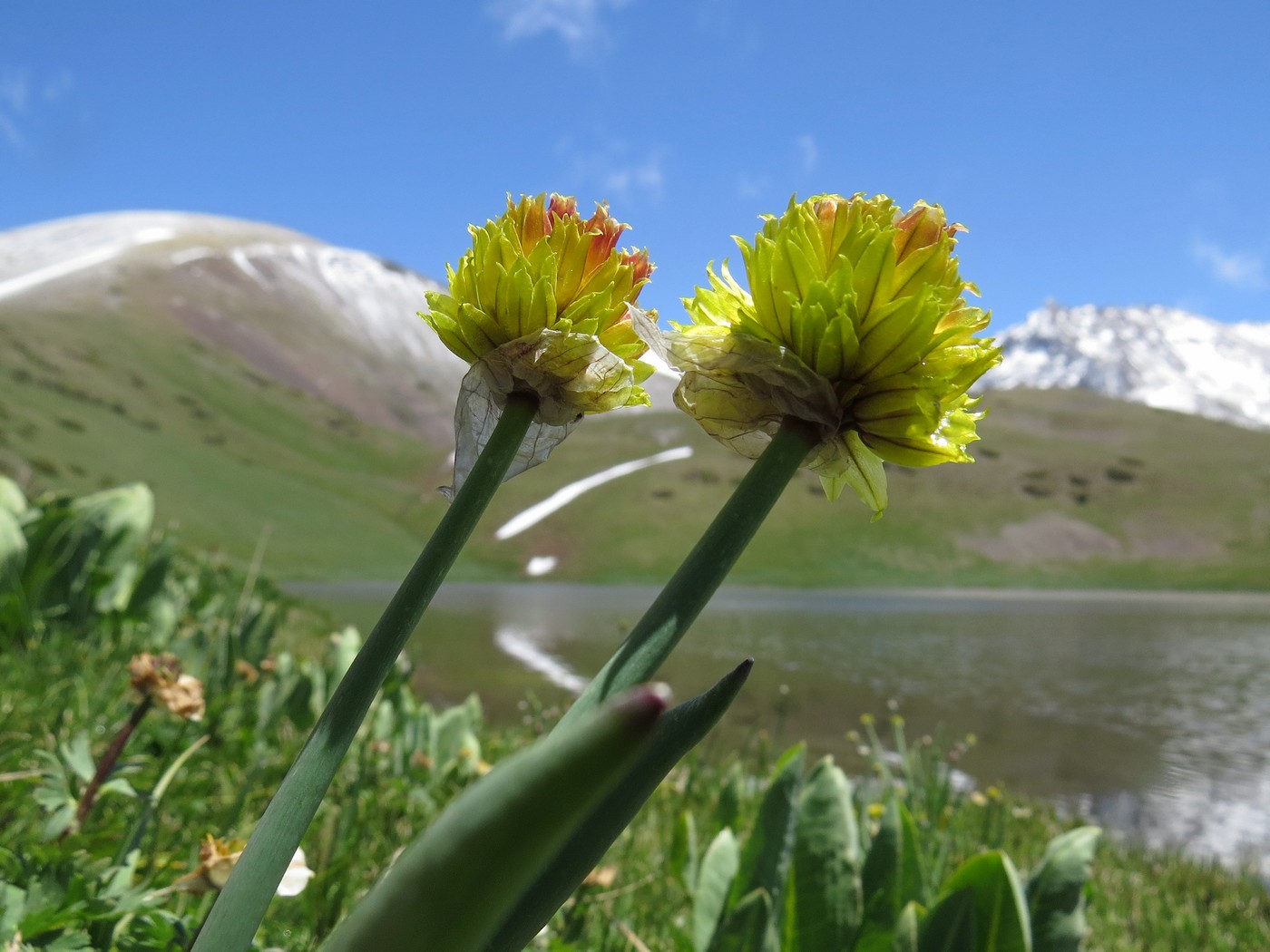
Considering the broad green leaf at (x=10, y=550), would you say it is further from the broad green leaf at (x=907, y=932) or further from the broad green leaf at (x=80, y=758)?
the broad green leaf at (x=907, y=932)

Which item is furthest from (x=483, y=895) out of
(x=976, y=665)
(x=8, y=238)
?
(x=8, y=238)

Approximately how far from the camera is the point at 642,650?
56cm

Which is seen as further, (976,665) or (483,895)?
(976,665)

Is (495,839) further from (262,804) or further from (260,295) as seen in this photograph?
(260,295)

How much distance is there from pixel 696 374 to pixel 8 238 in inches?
4898

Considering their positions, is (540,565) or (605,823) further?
(540,565)

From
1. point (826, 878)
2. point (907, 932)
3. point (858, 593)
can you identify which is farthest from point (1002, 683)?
point (858, 593)

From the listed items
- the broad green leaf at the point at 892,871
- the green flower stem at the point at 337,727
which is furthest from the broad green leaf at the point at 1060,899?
the green flower stem at the point at 337,727

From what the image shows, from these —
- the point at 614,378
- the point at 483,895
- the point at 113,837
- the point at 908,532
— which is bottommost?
the point at 113,837

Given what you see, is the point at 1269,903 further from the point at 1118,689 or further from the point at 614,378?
the point at 1118,689

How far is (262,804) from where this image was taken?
2.28 meters

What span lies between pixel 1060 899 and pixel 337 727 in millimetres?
1414

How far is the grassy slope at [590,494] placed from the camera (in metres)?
36.0

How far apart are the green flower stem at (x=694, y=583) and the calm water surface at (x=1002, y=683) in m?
2.13
